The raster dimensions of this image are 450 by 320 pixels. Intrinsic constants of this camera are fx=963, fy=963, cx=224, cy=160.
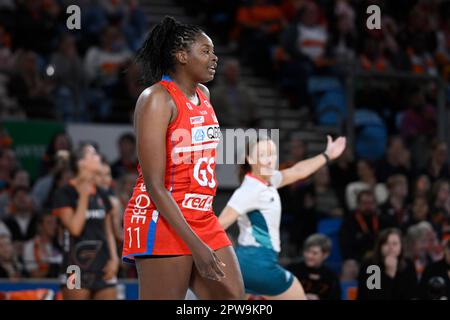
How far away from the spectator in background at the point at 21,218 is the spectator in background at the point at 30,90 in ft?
5.12

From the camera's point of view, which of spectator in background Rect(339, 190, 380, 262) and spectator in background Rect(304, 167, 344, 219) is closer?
spectator in background Rect(339, 190, 380, 262)

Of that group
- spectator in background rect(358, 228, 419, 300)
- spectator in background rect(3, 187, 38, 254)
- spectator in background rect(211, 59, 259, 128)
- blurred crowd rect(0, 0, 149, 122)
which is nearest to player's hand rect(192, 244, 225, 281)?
spectator in background rect(358, 228, 419, 300)

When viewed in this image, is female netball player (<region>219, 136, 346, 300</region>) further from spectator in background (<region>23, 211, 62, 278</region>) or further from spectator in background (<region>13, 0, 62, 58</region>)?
spectator in background (<region>13, 0, 62, 58</region>)

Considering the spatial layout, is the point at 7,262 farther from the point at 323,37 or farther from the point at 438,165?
the point at 323,37

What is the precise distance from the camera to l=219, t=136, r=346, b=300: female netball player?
19.8 ft

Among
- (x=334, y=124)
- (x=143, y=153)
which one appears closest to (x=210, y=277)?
(x=143, y=153)

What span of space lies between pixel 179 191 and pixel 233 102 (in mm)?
6846

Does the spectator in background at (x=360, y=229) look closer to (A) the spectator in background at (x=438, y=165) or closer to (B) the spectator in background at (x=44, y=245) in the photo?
(A) the spectator in background at (x=438, y=165)

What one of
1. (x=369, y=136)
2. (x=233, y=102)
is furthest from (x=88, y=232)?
(x=369, y=136)

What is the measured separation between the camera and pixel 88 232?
24.2 feet

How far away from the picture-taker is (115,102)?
36.5 ft

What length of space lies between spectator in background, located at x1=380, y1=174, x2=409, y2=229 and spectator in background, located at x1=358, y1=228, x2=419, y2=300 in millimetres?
1860

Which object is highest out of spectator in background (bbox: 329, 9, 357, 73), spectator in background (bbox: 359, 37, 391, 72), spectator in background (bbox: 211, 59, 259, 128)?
spectator in background (bbox: 329, 9, 357, 73)

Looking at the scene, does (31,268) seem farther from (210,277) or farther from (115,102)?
(210,277)
